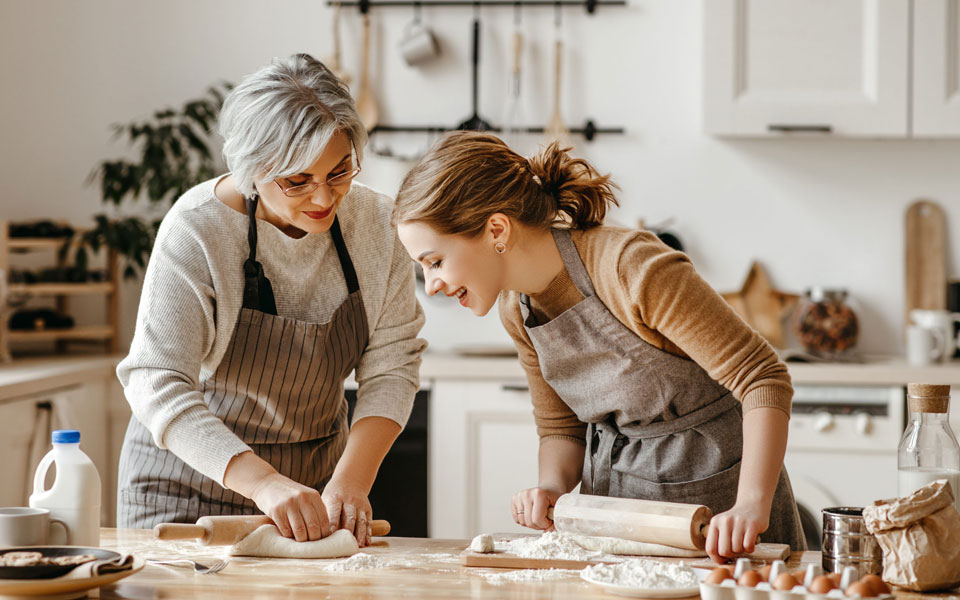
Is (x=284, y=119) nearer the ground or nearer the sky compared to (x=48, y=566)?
nearer the sky

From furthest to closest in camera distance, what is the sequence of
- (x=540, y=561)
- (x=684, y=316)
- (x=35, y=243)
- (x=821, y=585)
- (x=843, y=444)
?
1. (x=35, y=243)
2. (x=843, y=444)
3. (x=684, y=316)
4. (x=540, y=561)
5. (x=821, y=585)

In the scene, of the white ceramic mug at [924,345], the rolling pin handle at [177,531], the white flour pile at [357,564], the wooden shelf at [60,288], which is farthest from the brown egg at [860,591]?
the wooden shelf at [60,288]

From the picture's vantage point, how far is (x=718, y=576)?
104 centimetres

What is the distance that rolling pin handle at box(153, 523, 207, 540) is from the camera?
1.21 metres

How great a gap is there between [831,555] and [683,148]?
219 cm

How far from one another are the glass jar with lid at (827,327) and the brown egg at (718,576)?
2035mm

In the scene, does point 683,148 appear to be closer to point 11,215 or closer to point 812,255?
point 812,255

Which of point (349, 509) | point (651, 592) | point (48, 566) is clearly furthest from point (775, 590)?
point (48, 566)

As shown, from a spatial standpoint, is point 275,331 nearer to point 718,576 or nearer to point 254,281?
point 254,281

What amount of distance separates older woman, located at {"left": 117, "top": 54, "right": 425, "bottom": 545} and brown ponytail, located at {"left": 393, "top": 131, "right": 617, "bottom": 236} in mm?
140

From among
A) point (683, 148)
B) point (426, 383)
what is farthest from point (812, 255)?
point (426, 383)

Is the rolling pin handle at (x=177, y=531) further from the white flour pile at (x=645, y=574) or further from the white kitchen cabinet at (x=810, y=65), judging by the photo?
the white kitchen cabinet at (x=810, y=65)

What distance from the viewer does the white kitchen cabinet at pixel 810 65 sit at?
2844mm

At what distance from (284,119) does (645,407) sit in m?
0.64
